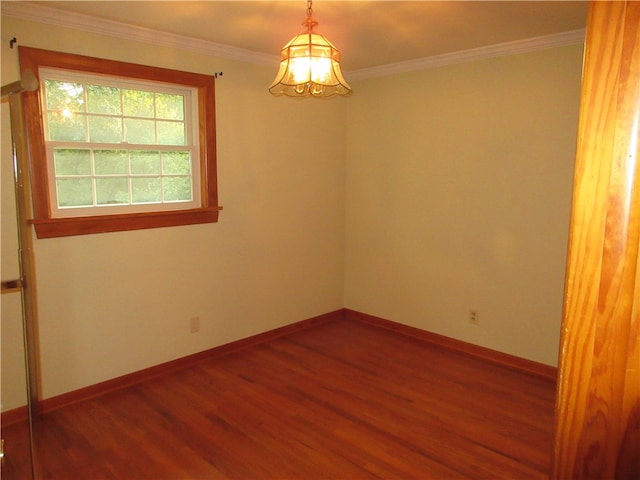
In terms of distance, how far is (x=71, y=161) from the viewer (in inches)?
111

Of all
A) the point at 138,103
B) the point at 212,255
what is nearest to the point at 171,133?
the point at 138,103

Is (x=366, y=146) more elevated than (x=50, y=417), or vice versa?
(x=366, y=146)

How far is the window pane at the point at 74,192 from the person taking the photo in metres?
2.81

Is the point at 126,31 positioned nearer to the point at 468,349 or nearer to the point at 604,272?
the point at 604,272

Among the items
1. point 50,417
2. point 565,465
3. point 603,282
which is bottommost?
point 50,417

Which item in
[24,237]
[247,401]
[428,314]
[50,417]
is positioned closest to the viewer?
[24,237]

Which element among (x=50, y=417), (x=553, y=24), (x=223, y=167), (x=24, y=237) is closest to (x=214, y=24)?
(x=223, y=167)

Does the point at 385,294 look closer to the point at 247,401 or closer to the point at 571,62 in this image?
the point at 247,401

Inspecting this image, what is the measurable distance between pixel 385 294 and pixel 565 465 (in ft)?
12.1

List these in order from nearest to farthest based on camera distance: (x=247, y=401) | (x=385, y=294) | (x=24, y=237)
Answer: (x=24, y=237) < (x=247, y=401) < (x=385, y=294)

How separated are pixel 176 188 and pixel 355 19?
1.70 metres

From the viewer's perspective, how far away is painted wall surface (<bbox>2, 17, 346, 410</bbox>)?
279 cm

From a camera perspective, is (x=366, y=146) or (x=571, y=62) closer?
(x=571, y=62)

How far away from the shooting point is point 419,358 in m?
3.67
